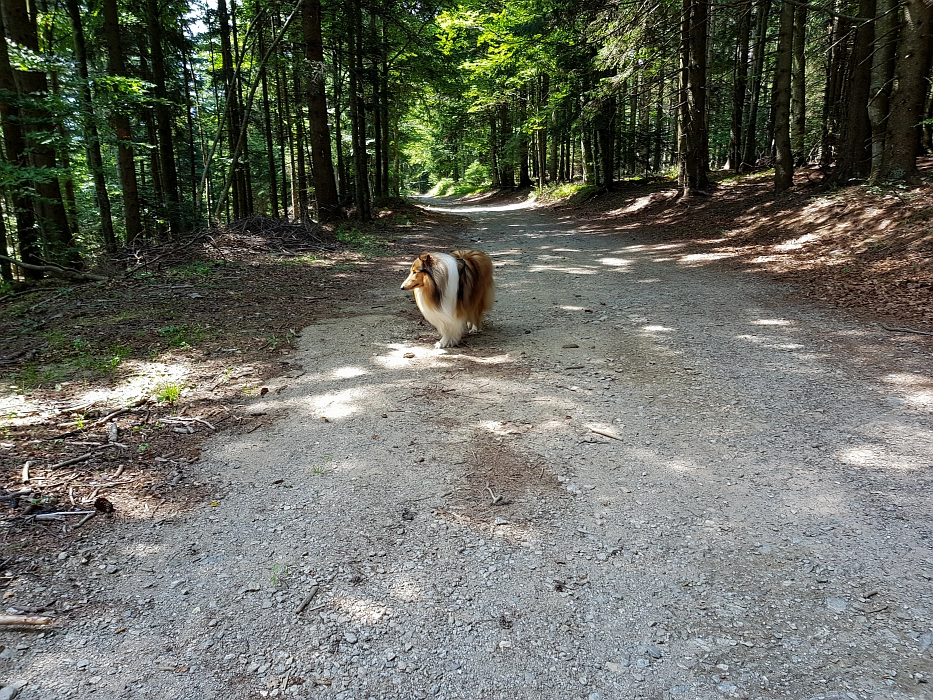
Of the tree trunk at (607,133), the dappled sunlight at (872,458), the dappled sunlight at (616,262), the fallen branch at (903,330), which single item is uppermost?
the tree trunk at (607,133)

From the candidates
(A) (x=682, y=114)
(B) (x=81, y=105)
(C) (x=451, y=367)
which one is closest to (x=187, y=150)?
(B) (x=81, y=105)

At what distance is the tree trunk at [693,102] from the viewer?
48.4 feet

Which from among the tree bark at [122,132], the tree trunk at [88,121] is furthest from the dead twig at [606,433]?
the tree bark at [122,132]

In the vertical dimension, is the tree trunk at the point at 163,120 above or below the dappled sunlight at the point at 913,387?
above

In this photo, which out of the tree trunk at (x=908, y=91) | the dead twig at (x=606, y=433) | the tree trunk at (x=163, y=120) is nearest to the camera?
the dead twig at (x=606, y=433)

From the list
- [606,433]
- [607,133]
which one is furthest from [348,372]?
[607,133]

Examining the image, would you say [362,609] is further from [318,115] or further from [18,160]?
[318,115]

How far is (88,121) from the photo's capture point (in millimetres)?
8242

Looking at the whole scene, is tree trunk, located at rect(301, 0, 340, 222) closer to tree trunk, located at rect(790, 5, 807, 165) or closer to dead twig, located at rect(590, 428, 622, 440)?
tree trunk, located at rect(790, 5, 807, 165)

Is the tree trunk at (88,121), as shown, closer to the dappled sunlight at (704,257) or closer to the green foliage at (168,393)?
the green foliage at (168,393)

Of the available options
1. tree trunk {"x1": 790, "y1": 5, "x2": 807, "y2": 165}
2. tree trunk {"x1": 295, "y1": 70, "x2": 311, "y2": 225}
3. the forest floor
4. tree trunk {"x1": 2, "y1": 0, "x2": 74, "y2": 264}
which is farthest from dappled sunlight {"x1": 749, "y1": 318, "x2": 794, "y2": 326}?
tree trunk {"x1": 790, "y1": 5, "x2": 807, "y2": 165}

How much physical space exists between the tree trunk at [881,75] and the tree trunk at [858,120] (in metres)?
0.60

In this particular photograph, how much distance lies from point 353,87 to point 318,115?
226cm

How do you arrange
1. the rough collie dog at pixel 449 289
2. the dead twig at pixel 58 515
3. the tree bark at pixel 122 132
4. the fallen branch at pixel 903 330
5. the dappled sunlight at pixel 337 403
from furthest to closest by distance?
the tree bark at pixel 122 132
the rough collie dog at pixel 449 289
the fallen branch at pixel 903 330
the dappled sunlight at pixel 337 403
the dead twig at pixel 58 515
